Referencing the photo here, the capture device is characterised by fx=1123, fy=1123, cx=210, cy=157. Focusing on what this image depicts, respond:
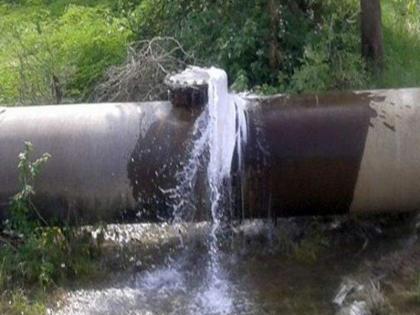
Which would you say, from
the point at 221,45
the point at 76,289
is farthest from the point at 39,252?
the point at 221,45

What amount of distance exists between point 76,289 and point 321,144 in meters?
1.83

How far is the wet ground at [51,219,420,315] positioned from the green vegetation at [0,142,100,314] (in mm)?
212

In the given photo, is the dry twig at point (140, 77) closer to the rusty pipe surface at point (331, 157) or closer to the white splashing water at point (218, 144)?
the white splashing water at point (218, 144)

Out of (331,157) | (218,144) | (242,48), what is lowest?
(331,157)

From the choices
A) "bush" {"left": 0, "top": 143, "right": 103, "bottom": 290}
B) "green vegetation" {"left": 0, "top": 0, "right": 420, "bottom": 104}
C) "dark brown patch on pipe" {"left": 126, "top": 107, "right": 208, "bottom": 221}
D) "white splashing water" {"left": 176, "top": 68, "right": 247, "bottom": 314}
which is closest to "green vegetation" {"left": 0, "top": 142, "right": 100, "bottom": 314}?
"bush" {"left": 0, "top": 143, "right": 103, "bottom": 290}

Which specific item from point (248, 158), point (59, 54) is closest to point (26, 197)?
point (248, 158)

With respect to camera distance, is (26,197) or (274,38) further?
(274,38)

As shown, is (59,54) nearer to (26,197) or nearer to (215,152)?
(26,197)

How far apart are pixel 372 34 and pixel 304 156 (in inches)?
103

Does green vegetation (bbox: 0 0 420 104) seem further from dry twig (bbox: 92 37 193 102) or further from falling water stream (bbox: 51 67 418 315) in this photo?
falling water stream (bbox: 51 67 418 315)

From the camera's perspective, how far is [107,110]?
750cm

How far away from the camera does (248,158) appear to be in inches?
287

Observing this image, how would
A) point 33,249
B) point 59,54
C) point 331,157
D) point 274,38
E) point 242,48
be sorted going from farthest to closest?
point 59,54, point 274,38, point 242,48, point 331,157, point 33,249

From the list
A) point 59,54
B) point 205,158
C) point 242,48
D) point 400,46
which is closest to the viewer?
A: point 205,158
